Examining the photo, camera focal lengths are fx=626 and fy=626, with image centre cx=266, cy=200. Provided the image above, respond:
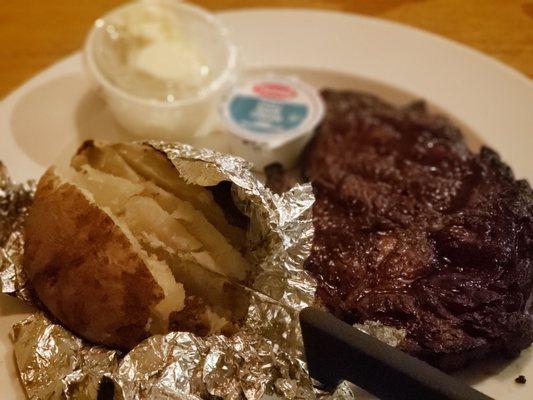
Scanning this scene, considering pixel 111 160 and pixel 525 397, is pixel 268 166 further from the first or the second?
pixel 525 397

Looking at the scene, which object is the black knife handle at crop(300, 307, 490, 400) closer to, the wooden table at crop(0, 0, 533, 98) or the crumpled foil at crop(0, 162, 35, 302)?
the crumpled foil at crop(0, 162, 35, 302)

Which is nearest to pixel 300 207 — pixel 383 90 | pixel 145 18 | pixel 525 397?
pixel 525 397

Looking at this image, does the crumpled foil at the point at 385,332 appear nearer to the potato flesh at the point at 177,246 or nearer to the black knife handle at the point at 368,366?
the black knife handle at the point at 368,366

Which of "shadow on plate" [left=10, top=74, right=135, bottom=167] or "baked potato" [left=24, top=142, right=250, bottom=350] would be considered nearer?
"baked potato" [left=24, top=142, right=250, bottom=350]

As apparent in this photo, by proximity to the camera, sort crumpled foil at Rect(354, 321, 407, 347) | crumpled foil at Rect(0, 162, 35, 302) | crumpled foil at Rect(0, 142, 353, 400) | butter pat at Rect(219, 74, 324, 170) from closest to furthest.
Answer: crumpled foil at Rect(0, 142, 353, 400) → crumpled foil at Rect(354, 321, 407, 347) → crumpled foil at Rect(0, 162, 35, 302) → butter pat at Rect(219, 74, 324, 170)

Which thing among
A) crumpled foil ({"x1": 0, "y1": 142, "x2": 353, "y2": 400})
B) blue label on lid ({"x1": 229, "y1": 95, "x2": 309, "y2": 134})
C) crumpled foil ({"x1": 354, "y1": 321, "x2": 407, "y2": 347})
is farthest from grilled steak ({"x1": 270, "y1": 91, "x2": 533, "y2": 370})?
blue label on lid ({"x1": 229, "y1": 95, "x2": 309, "y2": 134})

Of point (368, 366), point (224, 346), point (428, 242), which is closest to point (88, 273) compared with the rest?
point (224, 346)

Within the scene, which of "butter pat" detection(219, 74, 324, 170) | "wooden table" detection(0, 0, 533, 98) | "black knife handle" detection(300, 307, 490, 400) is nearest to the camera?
"black knife handle" detection(300, 307, 490, 400)
